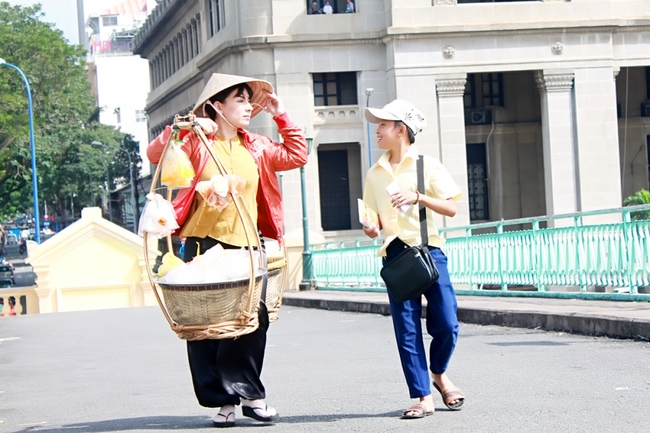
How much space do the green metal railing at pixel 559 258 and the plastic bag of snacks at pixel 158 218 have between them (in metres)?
6.45

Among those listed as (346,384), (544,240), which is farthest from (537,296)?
(346,384)

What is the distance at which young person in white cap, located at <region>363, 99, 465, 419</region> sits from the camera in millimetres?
6281

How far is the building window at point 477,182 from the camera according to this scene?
4891 centimetres

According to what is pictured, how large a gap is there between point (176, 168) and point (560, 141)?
129 feet

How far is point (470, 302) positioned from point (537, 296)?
0.86 m

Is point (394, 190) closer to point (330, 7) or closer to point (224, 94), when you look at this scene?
point (224, 94)

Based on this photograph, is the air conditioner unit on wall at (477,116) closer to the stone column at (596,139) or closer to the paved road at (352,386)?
Answer: the stone column at (596,139)

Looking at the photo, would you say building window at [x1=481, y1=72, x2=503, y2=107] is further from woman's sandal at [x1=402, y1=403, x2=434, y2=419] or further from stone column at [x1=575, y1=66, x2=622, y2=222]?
woman's sandal at [x1=402, y1=403, x2=434, y2=419]

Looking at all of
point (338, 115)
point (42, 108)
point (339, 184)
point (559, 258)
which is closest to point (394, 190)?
point (559, 258)

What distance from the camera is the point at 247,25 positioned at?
44344mm

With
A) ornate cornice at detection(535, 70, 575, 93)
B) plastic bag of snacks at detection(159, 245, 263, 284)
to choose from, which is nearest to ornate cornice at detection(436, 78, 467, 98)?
ornate cornice at detection(535, 70, 575, 93)

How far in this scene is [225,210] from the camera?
6.21 metres

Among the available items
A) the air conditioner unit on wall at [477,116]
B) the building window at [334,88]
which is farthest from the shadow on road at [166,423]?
the air conditioner unit on wall at [477,116]

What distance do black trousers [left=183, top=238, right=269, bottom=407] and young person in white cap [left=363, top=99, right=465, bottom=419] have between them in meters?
0.80
